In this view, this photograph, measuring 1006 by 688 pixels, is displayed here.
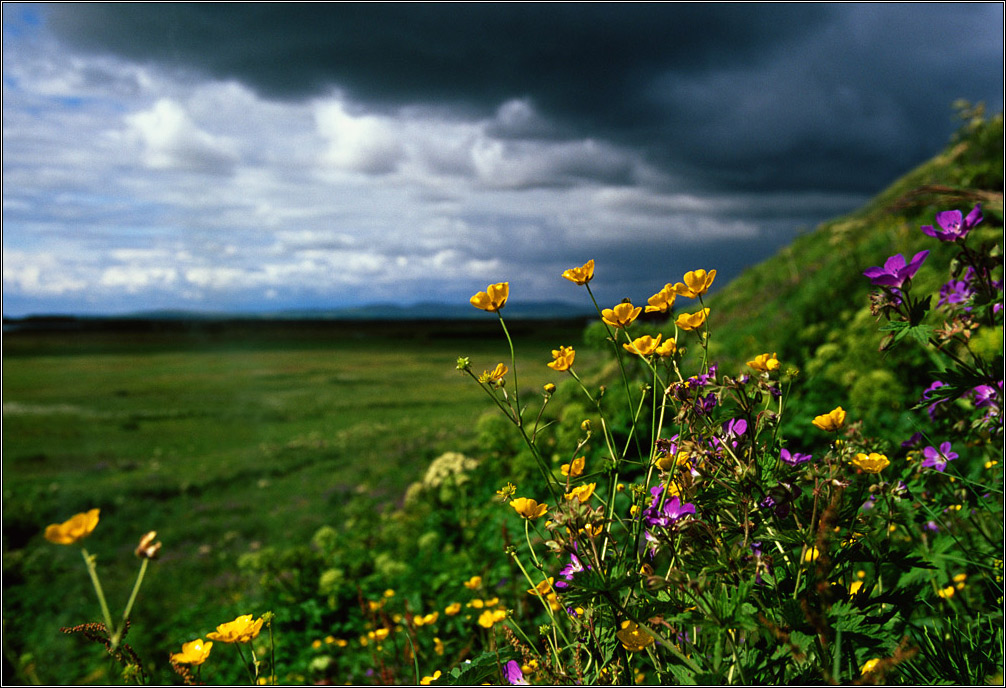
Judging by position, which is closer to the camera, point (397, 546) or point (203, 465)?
point (397, 546)

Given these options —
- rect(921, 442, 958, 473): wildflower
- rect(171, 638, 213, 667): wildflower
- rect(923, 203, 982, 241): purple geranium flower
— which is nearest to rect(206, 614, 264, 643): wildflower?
rect(171, 638, 213, 667): wildflower

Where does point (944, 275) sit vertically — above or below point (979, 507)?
above

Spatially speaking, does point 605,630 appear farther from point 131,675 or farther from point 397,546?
point 397,546

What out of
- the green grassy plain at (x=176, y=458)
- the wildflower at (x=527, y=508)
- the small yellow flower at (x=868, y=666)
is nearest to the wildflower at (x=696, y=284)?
the wildflower at (x=527, y=508)

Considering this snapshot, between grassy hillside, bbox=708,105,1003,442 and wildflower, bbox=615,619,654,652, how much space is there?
74 cm

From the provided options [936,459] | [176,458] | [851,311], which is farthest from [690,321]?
[176,458]

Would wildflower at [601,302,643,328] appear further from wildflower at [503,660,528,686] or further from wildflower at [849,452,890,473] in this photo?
wildflower at [503,660,528,686]

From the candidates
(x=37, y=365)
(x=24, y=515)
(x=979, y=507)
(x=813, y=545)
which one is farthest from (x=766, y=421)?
(x=37, y=365)

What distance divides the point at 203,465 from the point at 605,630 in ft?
23.0

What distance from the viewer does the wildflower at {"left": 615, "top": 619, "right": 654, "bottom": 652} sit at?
855mm

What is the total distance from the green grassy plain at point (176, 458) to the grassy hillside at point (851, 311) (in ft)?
4.99

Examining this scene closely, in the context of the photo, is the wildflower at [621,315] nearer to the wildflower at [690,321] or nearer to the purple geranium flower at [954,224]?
the wildflower at [690,321]

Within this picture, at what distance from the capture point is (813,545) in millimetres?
870

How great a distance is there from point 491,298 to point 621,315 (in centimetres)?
22
